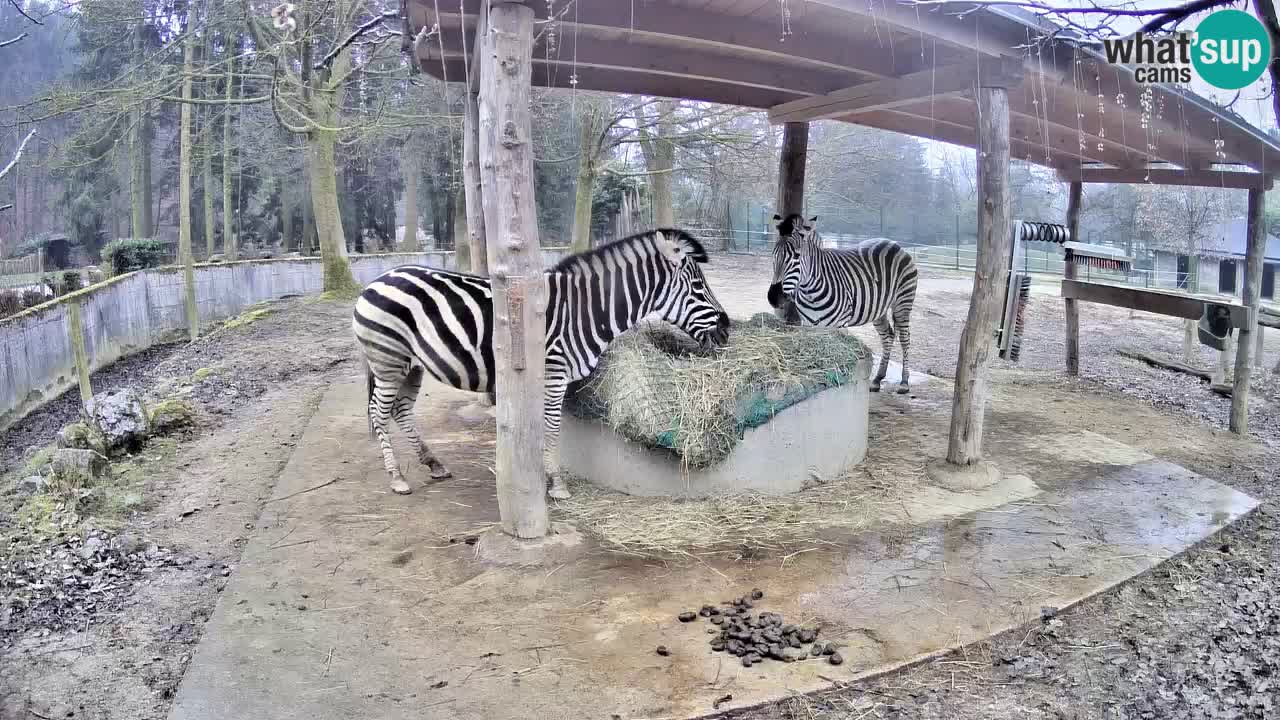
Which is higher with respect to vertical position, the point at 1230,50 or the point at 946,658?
the point at 1230,50

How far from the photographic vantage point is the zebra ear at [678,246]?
233 inches

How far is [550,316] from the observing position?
5.54 meters

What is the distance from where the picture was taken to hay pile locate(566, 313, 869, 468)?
5.23 meters

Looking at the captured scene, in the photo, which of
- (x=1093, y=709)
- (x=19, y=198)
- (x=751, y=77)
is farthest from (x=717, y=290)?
(x=19, y=198)

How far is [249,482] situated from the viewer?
20.0 feet

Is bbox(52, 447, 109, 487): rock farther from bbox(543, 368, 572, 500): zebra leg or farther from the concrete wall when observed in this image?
the concrete wall

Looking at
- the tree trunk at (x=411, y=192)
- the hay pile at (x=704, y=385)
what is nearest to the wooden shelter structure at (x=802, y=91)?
the hay pile at (x=704, y=385)

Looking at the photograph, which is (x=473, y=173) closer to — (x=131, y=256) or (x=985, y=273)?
→ (x=985, y=273)

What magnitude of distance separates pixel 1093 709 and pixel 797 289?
5290 millimetres

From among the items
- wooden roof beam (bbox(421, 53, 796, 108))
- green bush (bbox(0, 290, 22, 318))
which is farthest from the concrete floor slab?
Result: green bush (bbox(0, 290, 22, 318))

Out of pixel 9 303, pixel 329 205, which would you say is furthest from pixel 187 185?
pixel 9 303

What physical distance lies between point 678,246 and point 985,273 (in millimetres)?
2245

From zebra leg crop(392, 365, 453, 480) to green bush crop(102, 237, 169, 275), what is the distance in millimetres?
13149

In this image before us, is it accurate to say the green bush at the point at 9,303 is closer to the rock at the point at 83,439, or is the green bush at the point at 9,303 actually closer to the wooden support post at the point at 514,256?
the rock at the point at 83,439
